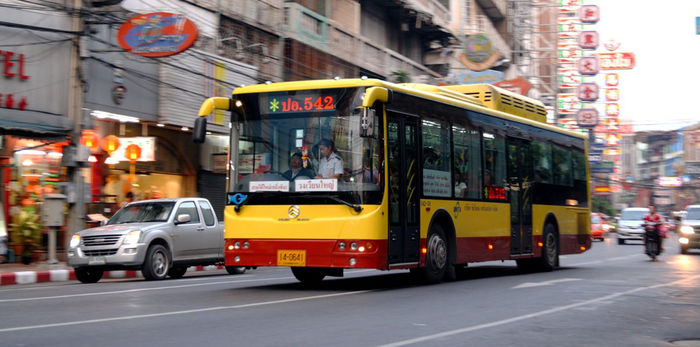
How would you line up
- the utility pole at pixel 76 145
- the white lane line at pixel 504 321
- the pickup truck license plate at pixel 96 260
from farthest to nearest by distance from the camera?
the utility pole at pixel 76 145 → the pickup truck license plate at pixel 96 260 → the white lane line at pixel 504 321

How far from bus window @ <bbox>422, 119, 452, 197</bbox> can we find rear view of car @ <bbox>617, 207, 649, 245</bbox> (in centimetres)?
2975

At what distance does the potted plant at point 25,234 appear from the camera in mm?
20453

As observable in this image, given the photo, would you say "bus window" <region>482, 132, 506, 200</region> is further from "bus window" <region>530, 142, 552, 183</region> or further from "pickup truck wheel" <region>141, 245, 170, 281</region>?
"pickup truck wheel" <region>141, 245, 170, 281</region>

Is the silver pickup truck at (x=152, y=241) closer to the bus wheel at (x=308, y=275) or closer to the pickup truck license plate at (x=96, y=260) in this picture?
the pickup truck license plate at (x=96, y=260)

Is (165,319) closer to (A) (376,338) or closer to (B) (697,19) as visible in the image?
(A) (376,338)

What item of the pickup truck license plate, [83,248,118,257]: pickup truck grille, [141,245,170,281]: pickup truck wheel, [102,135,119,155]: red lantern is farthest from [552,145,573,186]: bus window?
[102,135,119,155]: red lantern

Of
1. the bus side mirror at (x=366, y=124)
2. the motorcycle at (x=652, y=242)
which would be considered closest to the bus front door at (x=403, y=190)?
the bus side mirror at (x=366, y=124)

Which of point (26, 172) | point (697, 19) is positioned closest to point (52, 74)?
point (26, 172)

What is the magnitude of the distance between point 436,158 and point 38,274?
28.5 feet

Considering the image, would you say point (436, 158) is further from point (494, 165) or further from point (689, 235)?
point (689, 235)

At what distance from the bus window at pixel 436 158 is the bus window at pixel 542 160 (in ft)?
14.8

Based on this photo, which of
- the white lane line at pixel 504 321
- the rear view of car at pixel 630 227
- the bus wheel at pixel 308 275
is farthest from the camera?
the rear view of car at pixel 630 227

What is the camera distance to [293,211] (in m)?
12.5

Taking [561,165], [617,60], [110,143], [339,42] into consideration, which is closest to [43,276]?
[110,143]
